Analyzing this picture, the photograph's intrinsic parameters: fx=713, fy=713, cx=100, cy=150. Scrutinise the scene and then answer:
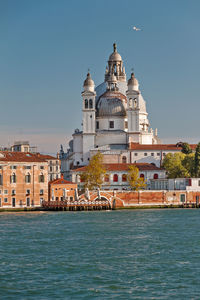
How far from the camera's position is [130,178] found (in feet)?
259

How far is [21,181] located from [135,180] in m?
15.8

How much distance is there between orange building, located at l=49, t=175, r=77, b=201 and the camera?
7094 cm

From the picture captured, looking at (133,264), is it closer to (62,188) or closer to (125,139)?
(62,188)

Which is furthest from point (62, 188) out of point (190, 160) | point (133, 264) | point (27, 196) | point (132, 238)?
point (133, 264)

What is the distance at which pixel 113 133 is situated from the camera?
9181 cm

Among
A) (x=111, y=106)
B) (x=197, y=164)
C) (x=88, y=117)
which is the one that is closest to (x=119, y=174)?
(x=197, y=164)

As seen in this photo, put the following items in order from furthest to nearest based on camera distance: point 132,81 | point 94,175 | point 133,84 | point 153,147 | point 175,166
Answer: point 132,81 → point 133,84 → point 153,147 → point 175,166 → point 94,175

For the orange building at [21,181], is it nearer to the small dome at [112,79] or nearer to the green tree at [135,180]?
the green tree at [135,180]

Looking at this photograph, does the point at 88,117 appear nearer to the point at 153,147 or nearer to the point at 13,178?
the point at 153,147

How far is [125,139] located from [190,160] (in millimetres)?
12847

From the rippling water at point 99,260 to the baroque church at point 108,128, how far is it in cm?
4040

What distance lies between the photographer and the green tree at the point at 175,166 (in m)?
82.0

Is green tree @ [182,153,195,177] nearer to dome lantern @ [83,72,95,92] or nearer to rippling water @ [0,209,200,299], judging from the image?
dome lantern @ [83,72,95,92]

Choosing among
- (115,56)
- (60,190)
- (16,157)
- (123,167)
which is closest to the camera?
(16,157)
